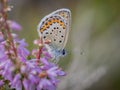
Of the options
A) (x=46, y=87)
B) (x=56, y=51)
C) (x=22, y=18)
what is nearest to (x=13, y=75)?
(x=46, y=87)

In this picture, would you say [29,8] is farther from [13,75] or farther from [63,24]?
[13,75]

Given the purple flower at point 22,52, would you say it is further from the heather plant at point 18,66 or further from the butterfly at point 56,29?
the butterfly at point 56,29

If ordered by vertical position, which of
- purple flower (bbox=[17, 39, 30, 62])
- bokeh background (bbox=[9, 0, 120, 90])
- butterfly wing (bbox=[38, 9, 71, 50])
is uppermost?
butterfly wing (bbox=[38, 9, 71, 50])

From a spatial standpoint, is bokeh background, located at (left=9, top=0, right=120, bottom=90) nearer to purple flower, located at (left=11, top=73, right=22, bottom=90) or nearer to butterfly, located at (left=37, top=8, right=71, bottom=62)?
butterfly, located at (left=37, top=8, right=71, bottom=62)

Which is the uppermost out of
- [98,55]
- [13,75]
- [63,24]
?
[63,24]

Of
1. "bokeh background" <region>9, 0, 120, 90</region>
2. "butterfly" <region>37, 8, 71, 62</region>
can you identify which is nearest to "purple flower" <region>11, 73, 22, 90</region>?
"butterfly" <region>37, 8, 71, 62</region>

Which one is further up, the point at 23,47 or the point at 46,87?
the point at 23,47

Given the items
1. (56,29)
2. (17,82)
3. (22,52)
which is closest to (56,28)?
(56,29)

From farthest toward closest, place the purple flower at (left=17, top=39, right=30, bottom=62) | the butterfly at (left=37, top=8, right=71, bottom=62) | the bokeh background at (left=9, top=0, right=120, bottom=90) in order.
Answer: the bokeh background at (left=9, top=0, right=120, bottom=90)
the butterfly at (left=37, top=8, right=71, bottom=62)
the purple flower at (left=17, top=39, right=30, bottom=62)
